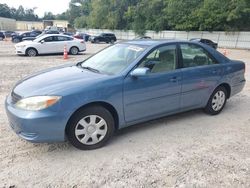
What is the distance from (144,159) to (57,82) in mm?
1623

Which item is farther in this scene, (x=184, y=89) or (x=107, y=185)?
(x=184, y=89)

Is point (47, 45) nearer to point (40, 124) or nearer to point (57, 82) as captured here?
point (57, 82)

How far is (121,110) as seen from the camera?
3785 mm

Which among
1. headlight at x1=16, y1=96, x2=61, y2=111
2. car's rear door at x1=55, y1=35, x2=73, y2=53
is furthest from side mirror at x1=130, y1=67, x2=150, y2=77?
car's rear door at x1=55, y1=35, x2=73, y2=53

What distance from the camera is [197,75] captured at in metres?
4.61

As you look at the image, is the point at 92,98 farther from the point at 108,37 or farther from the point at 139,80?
the point at 108,37

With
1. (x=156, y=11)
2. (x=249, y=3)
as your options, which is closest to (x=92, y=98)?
(x=249, y=3)

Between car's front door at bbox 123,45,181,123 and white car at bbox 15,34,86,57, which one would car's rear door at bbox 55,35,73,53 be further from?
car's front door at bbox 123,45,181,123

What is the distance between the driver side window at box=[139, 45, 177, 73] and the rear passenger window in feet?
0.74

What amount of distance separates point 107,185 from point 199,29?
116ft

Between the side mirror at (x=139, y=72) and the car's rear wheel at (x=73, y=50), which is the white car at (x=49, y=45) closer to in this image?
the car's rear wheel at (x=73, y=50)

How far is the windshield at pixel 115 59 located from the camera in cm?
405

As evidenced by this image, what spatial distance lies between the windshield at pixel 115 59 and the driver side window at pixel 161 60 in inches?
7.3

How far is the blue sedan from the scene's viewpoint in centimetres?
330
